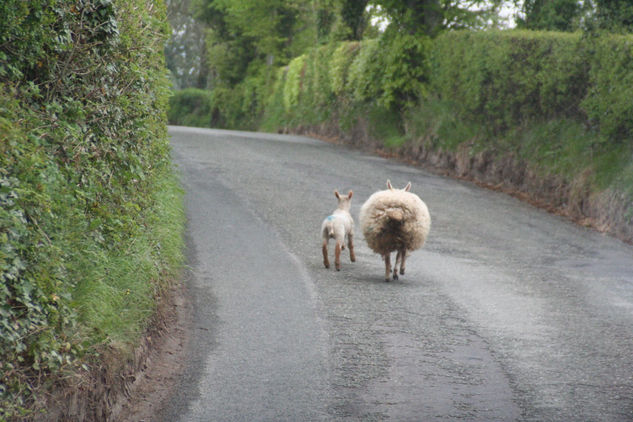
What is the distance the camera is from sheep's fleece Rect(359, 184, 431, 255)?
10.5 metres

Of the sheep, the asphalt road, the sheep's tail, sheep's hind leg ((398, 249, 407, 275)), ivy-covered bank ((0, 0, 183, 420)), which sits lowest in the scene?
the asphalt road

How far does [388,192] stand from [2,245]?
282 inches

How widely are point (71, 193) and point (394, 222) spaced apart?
5.56 m

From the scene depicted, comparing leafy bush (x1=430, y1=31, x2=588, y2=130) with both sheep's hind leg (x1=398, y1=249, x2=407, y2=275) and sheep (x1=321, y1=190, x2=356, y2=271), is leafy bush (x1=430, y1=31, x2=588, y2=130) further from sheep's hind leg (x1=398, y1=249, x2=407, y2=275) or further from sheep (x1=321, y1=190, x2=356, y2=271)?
sheep (x1=321, y1=190, x2=356, y2=271)

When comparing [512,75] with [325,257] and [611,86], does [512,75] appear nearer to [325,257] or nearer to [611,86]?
[611,86]

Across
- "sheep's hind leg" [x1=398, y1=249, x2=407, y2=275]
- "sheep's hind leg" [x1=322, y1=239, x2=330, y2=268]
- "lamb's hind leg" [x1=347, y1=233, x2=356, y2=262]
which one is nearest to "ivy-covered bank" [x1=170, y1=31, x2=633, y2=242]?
"sheep's hind leg" [x1=398, y1=249, x2=407, y2=275]

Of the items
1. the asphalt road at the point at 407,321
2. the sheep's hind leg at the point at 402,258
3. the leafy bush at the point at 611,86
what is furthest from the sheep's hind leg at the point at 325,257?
the leafy bush at the point at 611,86

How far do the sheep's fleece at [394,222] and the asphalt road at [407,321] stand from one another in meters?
0.55

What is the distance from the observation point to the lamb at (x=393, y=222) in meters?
10.5

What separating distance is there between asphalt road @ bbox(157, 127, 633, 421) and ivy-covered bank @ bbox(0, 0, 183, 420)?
1006mm

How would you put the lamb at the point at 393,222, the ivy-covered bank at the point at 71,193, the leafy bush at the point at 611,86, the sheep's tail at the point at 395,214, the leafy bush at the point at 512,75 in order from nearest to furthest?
the ivy-covered bank at the point at 71,193
the sheep's tail at the point at 395,214
the lamb at the point at 393,222
the leafy bush at the point at 611,86
the leafy bush at the point at 512,75

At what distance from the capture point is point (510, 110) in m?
20.5

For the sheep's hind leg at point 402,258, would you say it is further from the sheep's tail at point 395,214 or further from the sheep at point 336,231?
the sheep at point 336,231

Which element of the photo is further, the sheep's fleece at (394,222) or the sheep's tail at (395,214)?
the sheep's fleece at (394,222)
